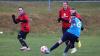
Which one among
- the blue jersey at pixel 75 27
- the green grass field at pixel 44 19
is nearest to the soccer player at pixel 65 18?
the blue jersey at pixel 75 27

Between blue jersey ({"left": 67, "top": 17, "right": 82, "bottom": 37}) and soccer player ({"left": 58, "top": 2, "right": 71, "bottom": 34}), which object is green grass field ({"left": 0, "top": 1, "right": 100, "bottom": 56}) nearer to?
soccer player ({"left": 58, "top": 2, "right": 71, "bottom": 34})

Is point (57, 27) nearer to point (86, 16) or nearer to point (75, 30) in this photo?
point (86, 16)

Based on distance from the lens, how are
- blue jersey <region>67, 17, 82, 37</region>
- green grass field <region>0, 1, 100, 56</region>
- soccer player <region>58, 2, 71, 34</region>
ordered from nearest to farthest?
blue jersey <region>67, 17, 82, 37</region>, soccer player <region>58, 2, 71, 34</region>, green grass field <region>0, 1, 100, 56</region>

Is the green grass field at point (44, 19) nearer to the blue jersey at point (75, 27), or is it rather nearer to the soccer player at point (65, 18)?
the soccer player at point (65, 18)

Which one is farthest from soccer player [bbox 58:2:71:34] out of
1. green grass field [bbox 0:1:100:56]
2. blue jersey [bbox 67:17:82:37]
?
green grass field [bbox 0:1:100:56]

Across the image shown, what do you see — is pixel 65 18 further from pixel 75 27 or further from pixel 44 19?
pixel 44 19

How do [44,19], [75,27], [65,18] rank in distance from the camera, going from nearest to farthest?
[75,27]
[65,18]
[44,19]

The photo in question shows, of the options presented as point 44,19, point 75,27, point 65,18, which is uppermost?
point 75,27

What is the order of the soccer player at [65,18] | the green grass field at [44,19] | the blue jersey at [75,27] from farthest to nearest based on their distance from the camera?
the green grass field at [44,19] < the soccer player at [65,18] < the blue jersey at [75,27]

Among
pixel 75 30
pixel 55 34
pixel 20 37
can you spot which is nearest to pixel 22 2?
pixel 55 34

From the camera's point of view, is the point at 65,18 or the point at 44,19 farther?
the point at 44,19

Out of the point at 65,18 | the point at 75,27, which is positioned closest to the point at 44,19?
the point at 65,18

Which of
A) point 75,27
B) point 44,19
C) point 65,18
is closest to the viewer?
point 75,27

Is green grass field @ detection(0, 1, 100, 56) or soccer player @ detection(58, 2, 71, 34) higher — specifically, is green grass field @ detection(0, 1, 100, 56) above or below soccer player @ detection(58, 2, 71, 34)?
below
